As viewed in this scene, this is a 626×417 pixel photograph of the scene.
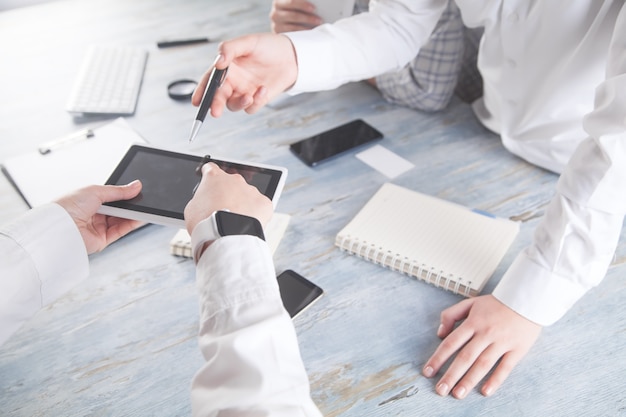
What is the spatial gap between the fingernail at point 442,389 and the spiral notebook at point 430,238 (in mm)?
167

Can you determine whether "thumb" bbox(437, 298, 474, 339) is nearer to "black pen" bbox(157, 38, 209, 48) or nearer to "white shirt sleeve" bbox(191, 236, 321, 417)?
"white shirt sleeve" bbox(191, 236, 321, 417)

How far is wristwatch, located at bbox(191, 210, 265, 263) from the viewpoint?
62 centimetres

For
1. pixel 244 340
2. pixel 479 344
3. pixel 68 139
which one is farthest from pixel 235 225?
pixel 68 139

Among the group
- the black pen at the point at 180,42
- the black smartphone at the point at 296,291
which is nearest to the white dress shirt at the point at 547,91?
the black smartphone at the point at 296,291

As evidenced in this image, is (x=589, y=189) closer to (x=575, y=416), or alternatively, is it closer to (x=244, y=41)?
(x=575, y=416)

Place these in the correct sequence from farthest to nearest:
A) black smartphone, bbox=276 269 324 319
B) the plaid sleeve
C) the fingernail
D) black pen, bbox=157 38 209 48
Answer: black pen, bbox=157 38 209 48, the plaid sleeve, black smartphone, bbox=276 269 324 319, the fingernail

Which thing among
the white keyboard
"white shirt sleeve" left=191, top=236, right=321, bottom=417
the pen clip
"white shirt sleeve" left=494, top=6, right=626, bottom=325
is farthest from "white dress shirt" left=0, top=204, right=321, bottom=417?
the white keyboard

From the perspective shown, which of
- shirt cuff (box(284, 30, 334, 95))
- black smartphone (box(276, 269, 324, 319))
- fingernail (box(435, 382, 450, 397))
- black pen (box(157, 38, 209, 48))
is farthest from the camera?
black pen (box(157, 38, 209, 48))

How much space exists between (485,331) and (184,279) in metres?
0.47

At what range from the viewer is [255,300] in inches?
22.7

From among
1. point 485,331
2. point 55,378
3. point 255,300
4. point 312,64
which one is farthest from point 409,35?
point 55,378

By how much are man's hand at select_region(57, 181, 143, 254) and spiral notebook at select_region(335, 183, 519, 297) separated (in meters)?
0.36

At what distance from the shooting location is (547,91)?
37.8 inches

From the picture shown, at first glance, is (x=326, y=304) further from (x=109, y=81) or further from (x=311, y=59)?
(x=109, y=81)
